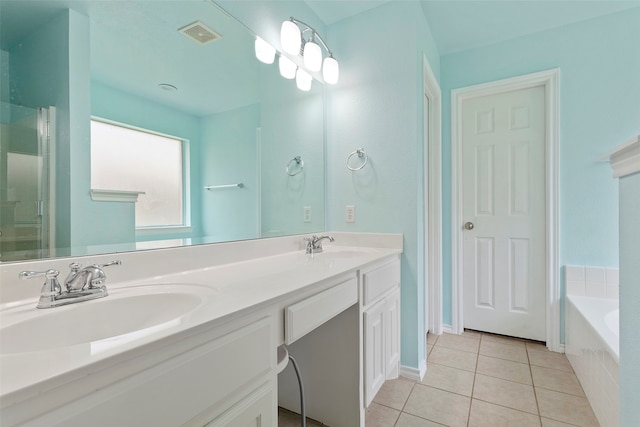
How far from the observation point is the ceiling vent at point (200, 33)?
120 cm

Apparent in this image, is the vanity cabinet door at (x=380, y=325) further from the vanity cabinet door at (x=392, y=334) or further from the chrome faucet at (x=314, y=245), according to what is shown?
the chrome faucet at (x=314, y=245)

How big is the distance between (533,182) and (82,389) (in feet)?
9.01

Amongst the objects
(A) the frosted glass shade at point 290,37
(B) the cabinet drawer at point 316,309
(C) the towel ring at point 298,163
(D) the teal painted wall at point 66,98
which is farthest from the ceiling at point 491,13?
(B) the cabinet drawer at point 316,309

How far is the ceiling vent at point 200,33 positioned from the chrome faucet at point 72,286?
991 mm

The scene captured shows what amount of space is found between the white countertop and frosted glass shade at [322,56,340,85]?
120cm

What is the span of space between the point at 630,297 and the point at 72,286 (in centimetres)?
136

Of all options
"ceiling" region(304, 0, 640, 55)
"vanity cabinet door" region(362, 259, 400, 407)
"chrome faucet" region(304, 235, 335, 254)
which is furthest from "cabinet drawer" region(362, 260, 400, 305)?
"ceiling" region(304, 0, 640, 55)

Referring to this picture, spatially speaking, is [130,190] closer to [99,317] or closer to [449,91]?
[99,317]

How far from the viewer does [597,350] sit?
4.81ft

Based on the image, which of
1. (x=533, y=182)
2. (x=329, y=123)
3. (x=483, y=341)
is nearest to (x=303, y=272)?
(x=329, y=123)

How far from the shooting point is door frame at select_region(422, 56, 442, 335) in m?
2.38

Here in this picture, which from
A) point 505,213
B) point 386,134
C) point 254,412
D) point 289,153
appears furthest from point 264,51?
point 505,213

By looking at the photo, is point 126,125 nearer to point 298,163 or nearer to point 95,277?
point 95,277

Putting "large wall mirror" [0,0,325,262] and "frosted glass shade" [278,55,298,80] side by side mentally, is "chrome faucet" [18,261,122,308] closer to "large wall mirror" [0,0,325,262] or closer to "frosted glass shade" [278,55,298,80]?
"large wall mirror" [0,0,325,262]
